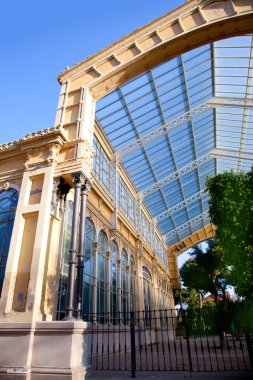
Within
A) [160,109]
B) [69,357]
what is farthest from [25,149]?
[160,109]

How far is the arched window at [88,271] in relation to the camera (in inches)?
440

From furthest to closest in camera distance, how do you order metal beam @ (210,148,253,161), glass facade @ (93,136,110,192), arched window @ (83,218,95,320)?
metal beam @ (210,148,253,161) < glass facade @ (93,136,110,192) < arched window @ (83,218,95,320)

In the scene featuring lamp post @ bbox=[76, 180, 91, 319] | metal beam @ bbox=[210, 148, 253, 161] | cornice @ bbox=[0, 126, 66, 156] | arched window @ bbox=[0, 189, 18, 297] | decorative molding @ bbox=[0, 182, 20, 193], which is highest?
metal beam @ bbox=[210, 148, 253, 161]

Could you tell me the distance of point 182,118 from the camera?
18.8 metres

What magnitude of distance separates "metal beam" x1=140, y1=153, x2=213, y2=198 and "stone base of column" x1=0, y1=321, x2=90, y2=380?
17.1 meters

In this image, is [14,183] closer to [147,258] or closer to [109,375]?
[109,375]

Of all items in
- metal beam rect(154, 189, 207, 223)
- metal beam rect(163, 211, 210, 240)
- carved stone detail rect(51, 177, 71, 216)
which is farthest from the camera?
metal beam rect(163, 211, 210, 240)

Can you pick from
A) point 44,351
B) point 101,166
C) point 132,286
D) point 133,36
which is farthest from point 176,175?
point 44,351

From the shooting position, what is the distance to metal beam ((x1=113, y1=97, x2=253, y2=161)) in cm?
1820

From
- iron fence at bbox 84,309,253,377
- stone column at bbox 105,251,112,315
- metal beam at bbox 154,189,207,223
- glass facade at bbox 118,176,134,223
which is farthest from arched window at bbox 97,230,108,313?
metal beam at bbox 154,189,207,223

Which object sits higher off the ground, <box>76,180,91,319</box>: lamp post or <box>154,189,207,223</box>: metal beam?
<box>154,189,207,223</box>: metal beam

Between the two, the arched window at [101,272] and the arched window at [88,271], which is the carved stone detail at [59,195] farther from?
the arched window at [101,272]

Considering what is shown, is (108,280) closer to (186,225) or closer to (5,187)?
(5,187)

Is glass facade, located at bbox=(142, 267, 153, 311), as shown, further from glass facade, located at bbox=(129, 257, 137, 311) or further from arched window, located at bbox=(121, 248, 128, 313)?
arched window, located at bbox=(121, 248, 128, 313)
